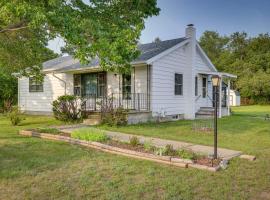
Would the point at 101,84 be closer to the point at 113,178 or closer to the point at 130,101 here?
the point at 130,101

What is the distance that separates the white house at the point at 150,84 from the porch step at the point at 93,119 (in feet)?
A: 2.38

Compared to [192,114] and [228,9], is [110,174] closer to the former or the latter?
[192,114]

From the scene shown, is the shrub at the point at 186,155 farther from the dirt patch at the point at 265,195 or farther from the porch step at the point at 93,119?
the porch step at the point at 93,119

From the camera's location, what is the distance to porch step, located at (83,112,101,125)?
13.8m

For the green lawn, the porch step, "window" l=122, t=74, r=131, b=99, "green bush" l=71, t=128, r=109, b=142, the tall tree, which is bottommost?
the green lawn

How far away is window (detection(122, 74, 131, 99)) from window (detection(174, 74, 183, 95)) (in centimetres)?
273

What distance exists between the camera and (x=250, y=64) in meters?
46.4

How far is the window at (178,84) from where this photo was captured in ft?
53.7

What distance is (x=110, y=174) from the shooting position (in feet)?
17.9

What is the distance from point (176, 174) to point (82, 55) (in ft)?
15.9

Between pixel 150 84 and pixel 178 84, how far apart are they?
2.70 meters

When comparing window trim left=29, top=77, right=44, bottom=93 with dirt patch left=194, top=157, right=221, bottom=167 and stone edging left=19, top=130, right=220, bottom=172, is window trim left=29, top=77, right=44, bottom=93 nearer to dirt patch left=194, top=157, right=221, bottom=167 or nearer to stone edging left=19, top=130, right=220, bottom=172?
stone edging left=19, top=130, right=220, bottom=172

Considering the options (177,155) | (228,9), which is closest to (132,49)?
(177,155)

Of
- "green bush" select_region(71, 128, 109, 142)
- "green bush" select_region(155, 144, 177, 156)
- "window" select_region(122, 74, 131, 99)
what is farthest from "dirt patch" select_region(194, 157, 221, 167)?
"window" select_region(122, 74, 131, 99)
